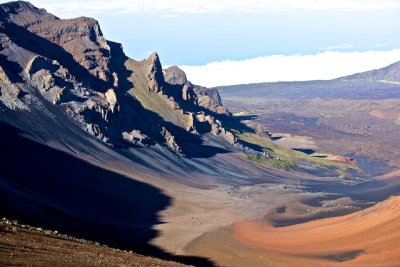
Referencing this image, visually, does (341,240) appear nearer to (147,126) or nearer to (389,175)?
(147,126)

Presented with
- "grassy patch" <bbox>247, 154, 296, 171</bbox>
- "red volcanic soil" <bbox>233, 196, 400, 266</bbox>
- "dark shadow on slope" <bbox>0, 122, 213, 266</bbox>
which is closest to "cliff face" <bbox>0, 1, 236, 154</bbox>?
"grassy patch" <bbox>247, 154, 296, 171</bbox>

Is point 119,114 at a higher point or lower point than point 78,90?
lower

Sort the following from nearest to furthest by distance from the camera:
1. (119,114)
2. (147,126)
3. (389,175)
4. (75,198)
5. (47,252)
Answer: (47,252) < (75,198) < (119,114) < (147,126) < (389,175)

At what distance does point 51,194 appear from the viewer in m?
101

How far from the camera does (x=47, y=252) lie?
42625 mm

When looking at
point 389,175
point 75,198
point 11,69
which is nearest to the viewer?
point 75,198

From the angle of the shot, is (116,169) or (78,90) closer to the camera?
(116,169)

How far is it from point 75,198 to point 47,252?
61.8 metres

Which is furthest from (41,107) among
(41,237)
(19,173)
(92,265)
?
(92,265)

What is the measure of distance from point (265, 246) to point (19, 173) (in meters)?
43.0

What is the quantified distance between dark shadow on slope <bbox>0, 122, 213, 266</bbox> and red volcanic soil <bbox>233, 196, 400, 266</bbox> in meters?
10.9

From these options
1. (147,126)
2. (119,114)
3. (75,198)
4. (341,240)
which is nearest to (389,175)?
(147,126)

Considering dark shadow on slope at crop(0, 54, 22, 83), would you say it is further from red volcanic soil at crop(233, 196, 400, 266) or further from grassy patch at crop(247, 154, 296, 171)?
red volcanic soil at crop(233, 196, 400, 266)

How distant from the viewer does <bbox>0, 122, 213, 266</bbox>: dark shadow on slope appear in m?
80.8
